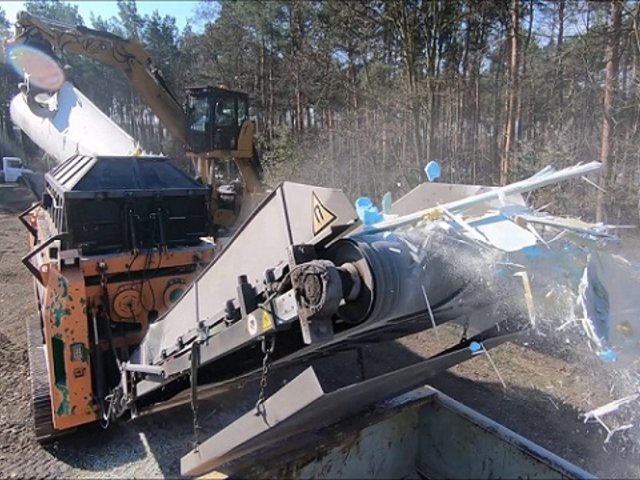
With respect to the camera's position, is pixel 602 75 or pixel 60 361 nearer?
pixel 60 361

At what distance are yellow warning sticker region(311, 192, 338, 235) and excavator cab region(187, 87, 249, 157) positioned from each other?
10703mm

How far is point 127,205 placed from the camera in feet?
13.1

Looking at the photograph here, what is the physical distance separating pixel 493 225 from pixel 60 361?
2896mm

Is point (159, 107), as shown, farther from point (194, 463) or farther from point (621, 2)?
point (194, 463)

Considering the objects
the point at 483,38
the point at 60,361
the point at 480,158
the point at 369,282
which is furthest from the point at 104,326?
the point at 483,38

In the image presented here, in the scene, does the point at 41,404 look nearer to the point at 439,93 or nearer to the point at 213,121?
the point at 213,121

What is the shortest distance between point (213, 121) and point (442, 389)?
9.53 m

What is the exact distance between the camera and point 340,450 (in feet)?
8.00

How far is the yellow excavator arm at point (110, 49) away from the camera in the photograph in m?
7.90

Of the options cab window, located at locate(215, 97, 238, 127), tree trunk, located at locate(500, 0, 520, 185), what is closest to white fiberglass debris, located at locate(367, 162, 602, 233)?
tree trunk, located at locate(500, 0, 520, 185)

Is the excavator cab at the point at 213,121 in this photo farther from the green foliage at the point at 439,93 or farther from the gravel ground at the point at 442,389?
the gravel ground at the point at 442,389

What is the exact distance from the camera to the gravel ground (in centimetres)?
345

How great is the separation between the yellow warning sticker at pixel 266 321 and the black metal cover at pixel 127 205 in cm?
233

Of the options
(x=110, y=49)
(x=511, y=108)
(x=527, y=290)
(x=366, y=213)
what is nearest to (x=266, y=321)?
(x=366, y=213)
